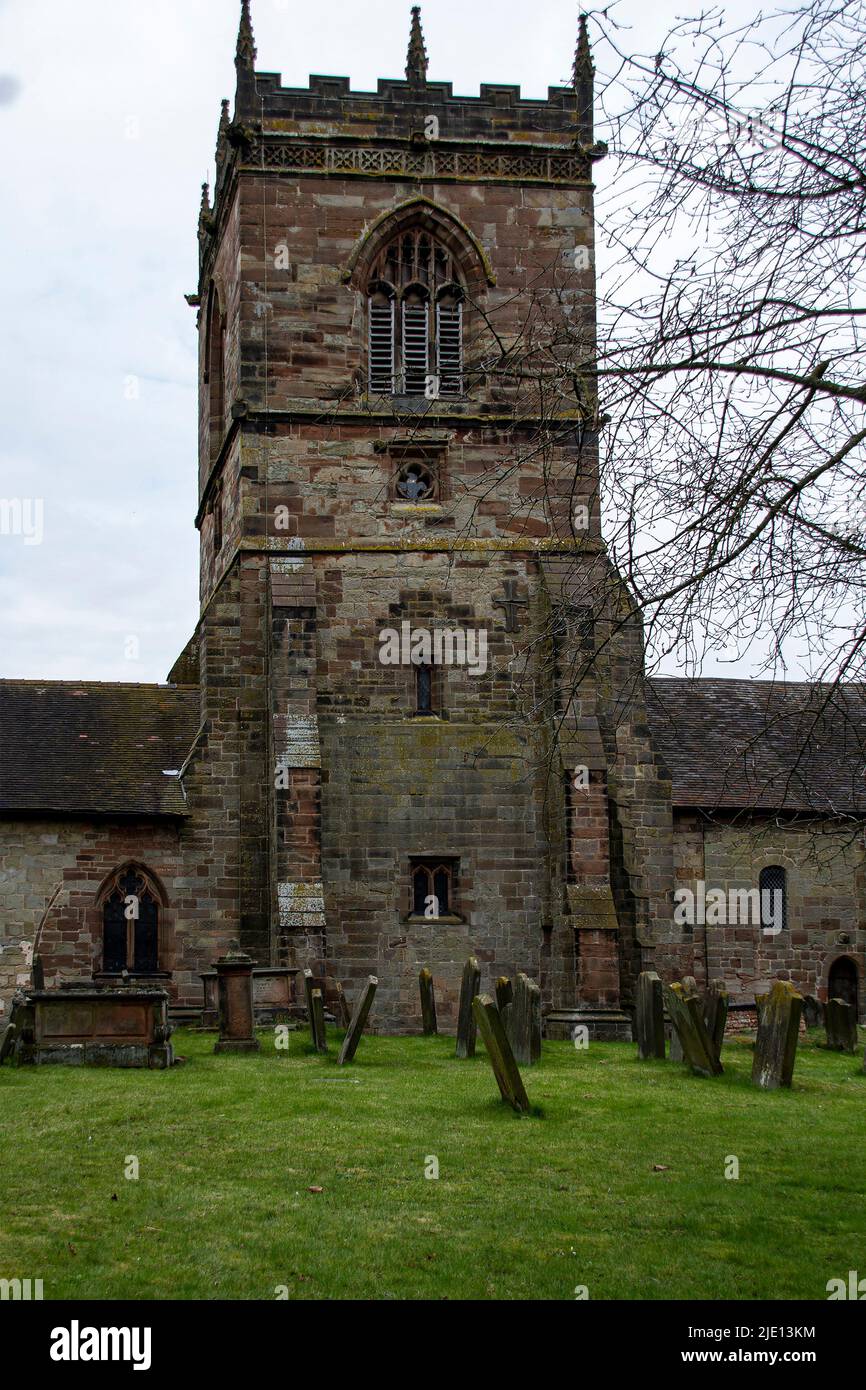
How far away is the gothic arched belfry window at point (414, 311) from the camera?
25562 millimetres

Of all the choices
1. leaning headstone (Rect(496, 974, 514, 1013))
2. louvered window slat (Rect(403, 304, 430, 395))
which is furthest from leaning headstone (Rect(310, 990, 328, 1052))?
louvered window slat (Rect(403, 304, 430, 395))

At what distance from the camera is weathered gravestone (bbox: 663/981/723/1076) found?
50.0 feet

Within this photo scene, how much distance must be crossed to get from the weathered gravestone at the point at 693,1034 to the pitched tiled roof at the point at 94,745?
403 inches

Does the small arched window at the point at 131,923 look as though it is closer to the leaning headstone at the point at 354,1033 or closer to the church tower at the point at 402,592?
the church tower at the point at 402,592

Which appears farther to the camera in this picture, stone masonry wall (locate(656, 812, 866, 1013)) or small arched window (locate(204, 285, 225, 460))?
small arched window (locate(204, 285, 225, 460))

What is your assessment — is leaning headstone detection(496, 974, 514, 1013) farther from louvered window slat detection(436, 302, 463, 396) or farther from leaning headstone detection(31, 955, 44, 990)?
louvered window slat detection(436, 302, 463, 396)

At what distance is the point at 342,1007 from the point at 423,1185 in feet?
33.9

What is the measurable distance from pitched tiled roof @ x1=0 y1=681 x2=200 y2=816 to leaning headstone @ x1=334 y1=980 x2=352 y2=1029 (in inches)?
152

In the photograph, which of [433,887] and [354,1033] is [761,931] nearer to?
[433,887]

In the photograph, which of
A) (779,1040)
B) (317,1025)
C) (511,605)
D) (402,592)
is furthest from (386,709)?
(779,1040)

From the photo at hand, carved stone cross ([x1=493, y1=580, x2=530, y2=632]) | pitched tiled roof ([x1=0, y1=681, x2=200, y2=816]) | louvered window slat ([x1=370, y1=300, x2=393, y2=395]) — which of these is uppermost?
louvered window slat ([x1=370, y1=300, x2=393, y2=395])

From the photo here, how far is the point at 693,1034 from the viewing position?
15.3 meters

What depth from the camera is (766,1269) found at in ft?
27.7
